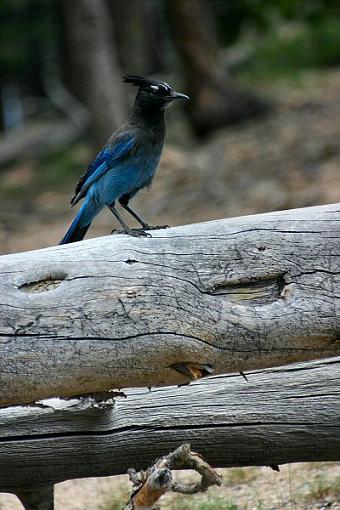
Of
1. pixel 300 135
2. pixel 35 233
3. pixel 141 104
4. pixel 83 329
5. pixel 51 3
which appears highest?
pixel 51 3

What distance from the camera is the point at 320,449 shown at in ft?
11.6

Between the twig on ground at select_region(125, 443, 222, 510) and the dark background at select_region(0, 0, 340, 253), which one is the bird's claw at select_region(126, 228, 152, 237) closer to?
the twig on ground at select_region(125, 443, 222, 510)

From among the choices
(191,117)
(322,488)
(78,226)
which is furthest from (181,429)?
(191,117)

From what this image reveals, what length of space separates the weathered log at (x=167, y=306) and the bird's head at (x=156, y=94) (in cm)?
145

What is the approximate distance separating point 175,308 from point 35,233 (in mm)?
6835

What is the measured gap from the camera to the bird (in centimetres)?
457

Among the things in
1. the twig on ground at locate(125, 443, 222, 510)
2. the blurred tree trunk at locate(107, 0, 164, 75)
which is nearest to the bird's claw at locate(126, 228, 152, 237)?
the twig on ground at locate(125, 443, 222, 510)

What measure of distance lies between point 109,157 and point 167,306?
156cm

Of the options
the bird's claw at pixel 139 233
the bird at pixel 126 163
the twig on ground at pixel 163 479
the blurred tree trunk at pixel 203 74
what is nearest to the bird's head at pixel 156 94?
the bird at pixel 126 163

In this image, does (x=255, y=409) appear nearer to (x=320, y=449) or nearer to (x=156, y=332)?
(x=320, y=449)

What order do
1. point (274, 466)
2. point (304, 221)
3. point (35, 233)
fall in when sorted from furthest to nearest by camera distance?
point (35, 233), point (274, 466), point (304, 221)

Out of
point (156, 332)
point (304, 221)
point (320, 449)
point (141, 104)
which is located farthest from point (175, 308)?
point (141, 104)

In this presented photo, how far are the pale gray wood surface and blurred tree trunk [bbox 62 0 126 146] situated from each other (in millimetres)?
7273

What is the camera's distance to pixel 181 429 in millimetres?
3568
